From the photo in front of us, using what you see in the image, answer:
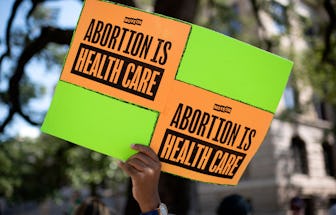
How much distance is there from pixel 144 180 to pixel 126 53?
57 cm

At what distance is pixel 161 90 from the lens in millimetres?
1536

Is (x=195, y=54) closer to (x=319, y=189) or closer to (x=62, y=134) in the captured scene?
(x=62, y=134)

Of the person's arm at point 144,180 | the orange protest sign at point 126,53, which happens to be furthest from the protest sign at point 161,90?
the person's arm at point 144,180

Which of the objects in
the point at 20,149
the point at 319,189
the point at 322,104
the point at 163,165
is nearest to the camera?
the point at 163,165

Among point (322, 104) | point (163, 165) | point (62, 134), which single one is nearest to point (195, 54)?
point (163, 165)

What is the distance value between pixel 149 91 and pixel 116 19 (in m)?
0.35

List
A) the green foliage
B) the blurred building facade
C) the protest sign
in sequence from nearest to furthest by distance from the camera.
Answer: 1. the protest sign
2. the blurred building facade
3. the green foliage

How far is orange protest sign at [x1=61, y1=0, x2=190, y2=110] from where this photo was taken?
5.03 ft

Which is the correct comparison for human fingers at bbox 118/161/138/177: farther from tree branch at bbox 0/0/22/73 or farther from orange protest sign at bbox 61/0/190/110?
tree branch at bbox 0/0/22/73

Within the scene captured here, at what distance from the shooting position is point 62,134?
1.52 metres

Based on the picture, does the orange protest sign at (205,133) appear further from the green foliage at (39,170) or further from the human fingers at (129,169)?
the green foliage at (39,170)

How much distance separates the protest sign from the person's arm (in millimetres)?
108

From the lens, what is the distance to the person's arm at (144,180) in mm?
1364

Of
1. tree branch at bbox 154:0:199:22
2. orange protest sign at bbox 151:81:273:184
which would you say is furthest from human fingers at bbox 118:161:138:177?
tree branch at bbox 154:0:199:22
